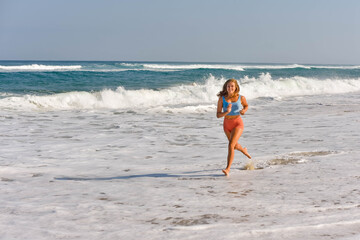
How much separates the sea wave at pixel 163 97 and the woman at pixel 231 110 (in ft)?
32.1

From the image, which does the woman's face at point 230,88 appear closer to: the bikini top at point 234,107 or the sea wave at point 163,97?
the bikini top at point 234,107

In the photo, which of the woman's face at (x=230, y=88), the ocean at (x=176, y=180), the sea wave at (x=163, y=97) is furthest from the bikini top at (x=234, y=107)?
the sea wave at (x=163, y=97)

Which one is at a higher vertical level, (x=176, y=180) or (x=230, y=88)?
(x=230, y=88)

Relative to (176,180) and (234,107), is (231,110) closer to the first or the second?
(234,107)

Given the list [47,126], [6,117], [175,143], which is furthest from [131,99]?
[175,143]

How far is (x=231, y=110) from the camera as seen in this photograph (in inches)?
248

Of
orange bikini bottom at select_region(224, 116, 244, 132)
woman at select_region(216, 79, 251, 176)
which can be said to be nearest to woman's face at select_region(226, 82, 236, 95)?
woman at select_region(216, 79, 251, 176)

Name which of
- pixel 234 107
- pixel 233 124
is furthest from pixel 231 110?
pixel 233 124

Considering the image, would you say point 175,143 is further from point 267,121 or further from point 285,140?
point 267,121

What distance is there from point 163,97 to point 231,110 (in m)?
17.3

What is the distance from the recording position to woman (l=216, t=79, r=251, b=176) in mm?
6109

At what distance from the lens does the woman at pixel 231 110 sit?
6109 mm

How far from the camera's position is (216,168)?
6.62 m

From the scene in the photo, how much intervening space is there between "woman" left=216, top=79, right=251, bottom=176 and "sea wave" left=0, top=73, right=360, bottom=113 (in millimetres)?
9784
